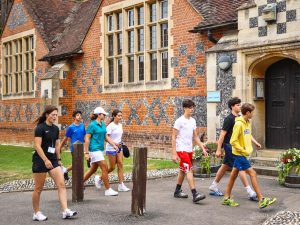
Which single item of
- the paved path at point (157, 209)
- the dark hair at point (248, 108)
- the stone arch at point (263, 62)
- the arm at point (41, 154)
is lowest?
the paved path at point (157, 209)

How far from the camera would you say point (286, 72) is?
11.8 metres

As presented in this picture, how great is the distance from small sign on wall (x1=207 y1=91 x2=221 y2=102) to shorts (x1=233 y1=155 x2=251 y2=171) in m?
5.06

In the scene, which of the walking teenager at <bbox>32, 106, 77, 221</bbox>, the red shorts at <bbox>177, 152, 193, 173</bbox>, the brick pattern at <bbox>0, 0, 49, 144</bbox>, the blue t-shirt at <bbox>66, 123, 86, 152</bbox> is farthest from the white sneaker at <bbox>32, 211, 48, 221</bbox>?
the brick pattern at <bbox>0, 0, 49, 144</bbox>

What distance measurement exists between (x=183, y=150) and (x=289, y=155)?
8.05 ft

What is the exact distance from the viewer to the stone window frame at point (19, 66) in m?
21.5

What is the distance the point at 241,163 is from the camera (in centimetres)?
743

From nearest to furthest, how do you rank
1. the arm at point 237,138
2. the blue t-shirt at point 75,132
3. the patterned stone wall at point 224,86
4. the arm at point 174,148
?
the arm at point 237,138
the arm at point 174,148
the blue t-shirt at point 75,132
the patterned stone wall at point 224,86

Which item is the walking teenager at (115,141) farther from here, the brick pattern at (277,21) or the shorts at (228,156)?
the brick pattern at (277,21)

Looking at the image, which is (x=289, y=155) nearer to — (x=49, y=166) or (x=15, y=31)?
(x=49, y=166)

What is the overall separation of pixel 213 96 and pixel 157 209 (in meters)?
5.68

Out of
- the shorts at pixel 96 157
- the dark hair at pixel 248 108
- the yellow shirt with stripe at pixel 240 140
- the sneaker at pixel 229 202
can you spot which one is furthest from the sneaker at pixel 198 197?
the shorts at pixel 96 157

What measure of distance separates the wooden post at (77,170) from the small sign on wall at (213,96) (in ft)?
17.4

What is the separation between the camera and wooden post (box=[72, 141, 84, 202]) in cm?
808

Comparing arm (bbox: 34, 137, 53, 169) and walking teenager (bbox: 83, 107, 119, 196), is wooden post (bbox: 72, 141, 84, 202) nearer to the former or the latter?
walking teenager (bbox: 83, 107, 119, 196)
